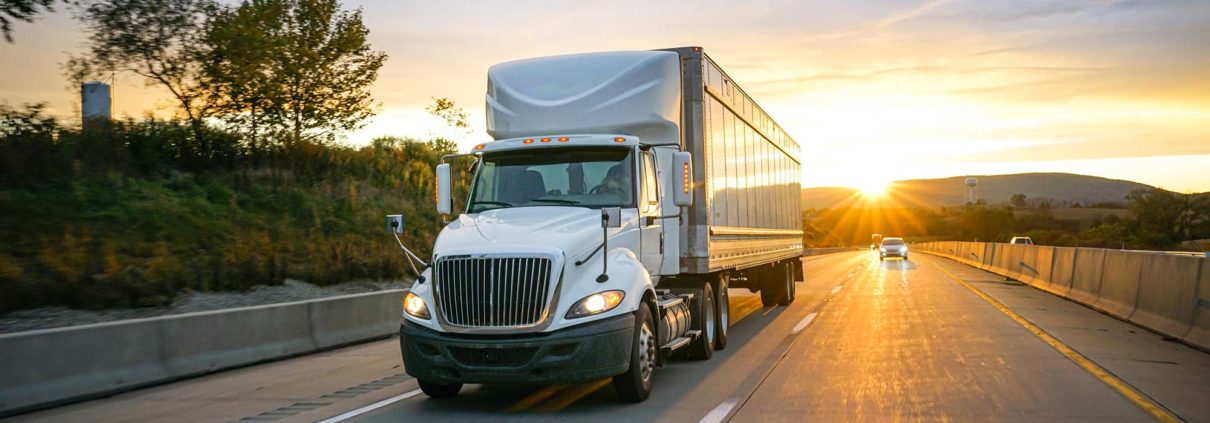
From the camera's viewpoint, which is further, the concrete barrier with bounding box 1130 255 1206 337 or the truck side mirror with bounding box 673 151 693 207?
the concrete barrier with bounding box 1130 255 1206 337

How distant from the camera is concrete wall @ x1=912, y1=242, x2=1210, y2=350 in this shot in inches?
498

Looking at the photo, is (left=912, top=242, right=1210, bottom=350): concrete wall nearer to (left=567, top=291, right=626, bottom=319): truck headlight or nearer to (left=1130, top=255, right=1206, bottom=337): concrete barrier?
(left=1130, top=255, right=1206, bottom=337): concrete barrier

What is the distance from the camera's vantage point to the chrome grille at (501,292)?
26.4ft

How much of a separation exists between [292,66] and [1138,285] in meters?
21.1

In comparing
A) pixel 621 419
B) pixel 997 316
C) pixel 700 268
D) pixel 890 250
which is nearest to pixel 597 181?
pixel 700 268

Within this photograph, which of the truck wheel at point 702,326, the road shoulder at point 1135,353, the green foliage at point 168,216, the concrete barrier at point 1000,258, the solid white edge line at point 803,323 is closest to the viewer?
the road shoulder at point 1135,353

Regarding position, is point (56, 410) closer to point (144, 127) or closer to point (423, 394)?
point (423, 394)

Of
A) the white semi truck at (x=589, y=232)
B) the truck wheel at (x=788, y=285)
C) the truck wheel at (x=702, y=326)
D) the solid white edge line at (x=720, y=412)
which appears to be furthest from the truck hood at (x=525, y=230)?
the truck wheel at (x=788, y=285)

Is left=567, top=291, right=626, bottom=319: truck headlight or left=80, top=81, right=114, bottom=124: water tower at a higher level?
left=80, top=81, right=114, bottom=124: water tower

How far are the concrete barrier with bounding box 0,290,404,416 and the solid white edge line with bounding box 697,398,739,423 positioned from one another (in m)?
6.06

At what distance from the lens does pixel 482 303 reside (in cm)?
809

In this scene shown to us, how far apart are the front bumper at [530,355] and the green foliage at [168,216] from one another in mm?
8109

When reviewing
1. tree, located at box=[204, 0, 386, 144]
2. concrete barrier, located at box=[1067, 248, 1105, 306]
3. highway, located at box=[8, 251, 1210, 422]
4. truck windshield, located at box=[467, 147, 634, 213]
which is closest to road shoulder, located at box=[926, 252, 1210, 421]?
highway, located at box=[8, 251, 1210, 422]

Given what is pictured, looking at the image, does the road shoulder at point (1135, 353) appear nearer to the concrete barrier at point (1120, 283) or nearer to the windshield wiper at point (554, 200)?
the concrete barrier at point (1120, 283)
